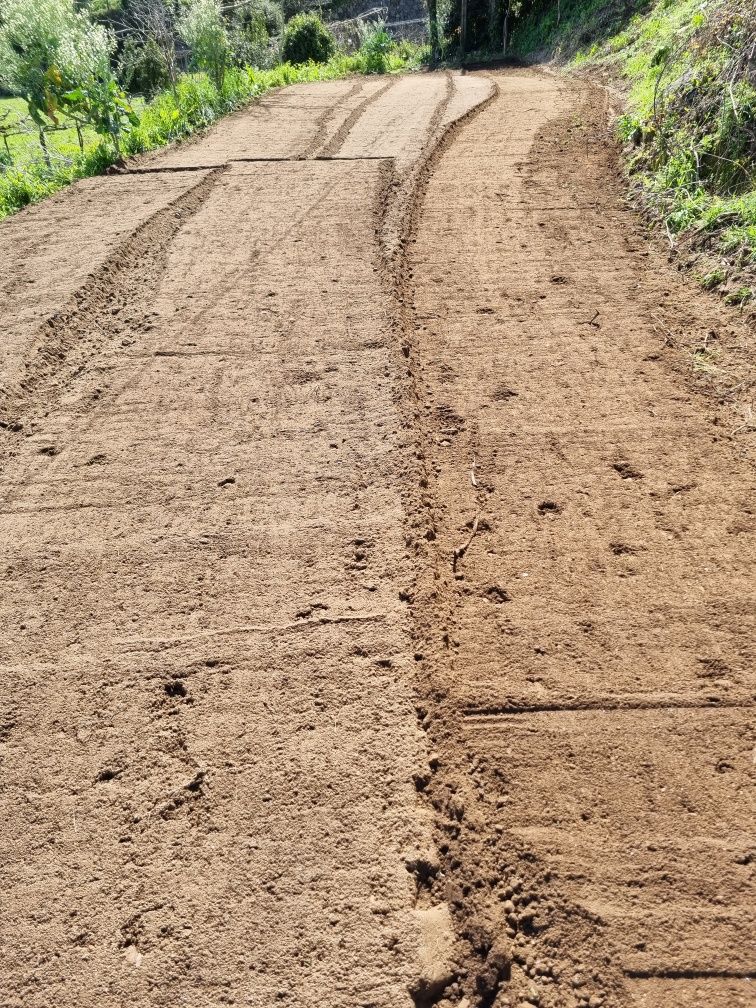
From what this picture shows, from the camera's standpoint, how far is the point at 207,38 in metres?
13.3

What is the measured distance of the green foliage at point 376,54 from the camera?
67.8 ft

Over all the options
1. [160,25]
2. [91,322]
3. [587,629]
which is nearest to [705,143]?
[587,629]

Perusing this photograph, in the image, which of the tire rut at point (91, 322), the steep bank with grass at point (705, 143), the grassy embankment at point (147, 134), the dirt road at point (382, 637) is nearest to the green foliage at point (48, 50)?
the grassy embankment at point (147, 134)

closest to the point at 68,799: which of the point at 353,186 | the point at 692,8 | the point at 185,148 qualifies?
the point at 353,186

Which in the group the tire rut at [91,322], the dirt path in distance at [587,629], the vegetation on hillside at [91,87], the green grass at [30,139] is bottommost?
the dirt path in distance at [587,629]

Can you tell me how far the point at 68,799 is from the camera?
2.41 meters

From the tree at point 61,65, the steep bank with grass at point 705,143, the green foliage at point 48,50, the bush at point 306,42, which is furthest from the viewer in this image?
the bush at point 306,42

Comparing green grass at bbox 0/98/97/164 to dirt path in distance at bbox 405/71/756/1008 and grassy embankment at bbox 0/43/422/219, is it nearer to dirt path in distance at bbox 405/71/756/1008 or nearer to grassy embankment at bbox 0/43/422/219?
grassy embankment at bbox 0/43/422/219

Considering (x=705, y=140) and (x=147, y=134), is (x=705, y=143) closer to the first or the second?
(x=705, y=140)

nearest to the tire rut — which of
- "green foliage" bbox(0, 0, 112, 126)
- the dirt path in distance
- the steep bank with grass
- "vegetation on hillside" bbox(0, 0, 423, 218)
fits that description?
the dirt path in distance

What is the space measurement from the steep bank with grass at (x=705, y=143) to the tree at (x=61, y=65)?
7.08m

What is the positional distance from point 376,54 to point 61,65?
1411cm

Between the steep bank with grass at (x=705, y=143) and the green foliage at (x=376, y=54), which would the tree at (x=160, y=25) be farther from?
the steep bank with grass at (x=705, y=143)

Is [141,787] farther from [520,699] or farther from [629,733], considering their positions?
[629,733]
